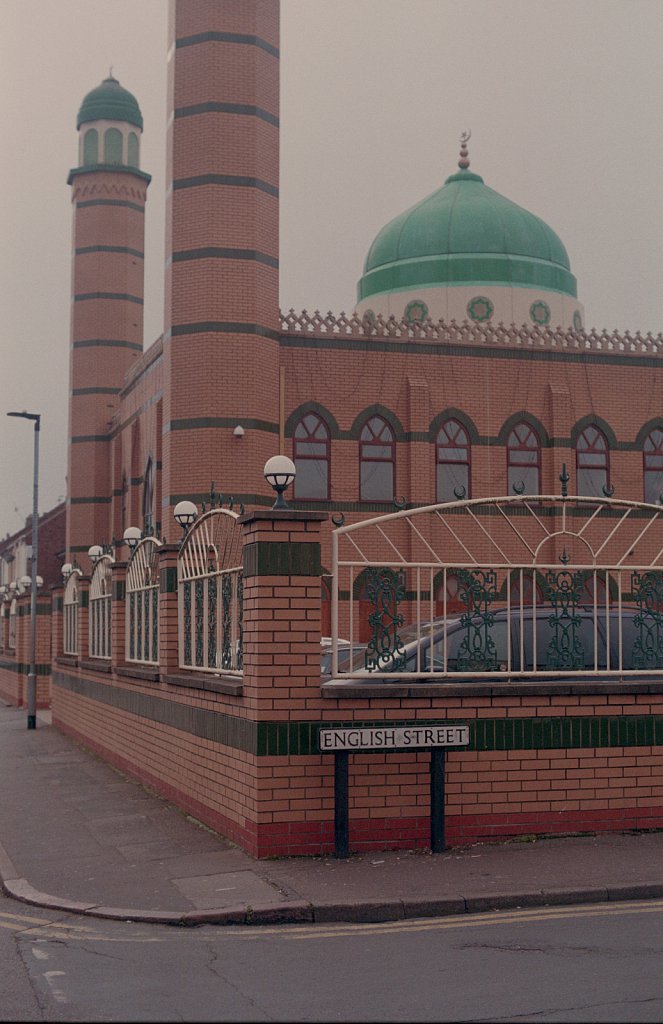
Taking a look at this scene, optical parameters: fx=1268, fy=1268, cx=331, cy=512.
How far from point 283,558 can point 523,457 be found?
19.2 metres

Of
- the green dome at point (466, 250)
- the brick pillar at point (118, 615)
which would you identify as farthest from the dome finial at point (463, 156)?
the brick pillar at point (118, 615)

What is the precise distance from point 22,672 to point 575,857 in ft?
84.7

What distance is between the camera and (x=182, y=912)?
309 inches

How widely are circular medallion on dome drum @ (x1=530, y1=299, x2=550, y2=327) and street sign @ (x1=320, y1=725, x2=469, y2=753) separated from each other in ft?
81.7

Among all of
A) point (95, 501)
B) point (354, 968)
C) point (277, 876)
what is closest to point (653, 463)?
point (95, 501)

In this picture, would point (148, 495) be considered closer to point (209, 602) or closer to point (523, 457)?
point (523, 457)

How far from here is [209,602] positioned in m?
11.7

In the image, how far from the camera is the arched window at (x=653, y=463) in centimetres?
2865

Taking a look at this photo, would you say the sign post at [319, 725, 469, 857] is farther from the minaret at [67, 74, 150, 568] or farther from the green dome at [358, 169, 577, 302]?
the minaret at [67, 74, 150, 568]

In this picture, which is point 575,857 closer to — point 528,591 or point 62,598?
point 528,591

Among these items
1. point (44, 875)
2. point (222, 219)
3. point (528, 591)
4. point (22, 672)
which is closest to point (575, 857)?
point (44, 875)

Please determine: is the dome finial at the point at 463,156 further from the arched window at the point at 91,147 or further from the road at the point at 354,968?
the road at the point at 354,968

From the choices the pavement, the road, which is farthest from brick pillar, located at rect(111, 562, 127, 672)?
the road

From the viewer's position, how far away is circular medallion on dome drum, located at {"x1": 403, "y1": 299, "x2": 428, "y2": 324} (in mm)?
32938
